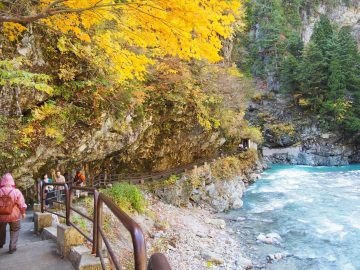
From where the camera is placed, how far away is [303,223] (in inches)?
590

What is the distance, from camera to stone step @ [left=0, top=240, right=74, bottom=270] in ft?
15.1

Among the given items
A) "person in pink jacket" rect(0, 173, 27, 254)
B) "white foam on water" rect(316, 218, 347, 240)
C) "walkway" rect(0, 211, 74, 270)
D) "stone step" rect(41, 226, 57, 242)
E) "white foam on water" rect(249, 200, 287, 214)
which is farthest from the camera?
"white foam on water" rect(249, 200, 287, 214)

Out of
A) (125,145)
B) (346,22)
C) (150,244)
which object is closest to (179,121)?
(125,145)

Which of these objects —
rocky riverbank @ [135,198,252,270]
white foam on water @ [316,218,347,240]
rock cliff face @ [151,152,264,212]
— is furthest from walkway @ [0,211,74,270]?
white foam on water @ [316,218,347,240]

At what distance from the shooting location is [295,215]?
16359 millimetres

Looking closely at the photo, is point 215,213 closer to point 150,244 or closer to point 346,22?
point 150,244

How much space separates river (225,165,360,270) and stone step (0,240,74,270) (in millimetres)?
7842

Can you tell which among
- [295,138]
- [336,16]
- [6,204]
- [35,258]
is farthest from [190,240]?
[336,16]

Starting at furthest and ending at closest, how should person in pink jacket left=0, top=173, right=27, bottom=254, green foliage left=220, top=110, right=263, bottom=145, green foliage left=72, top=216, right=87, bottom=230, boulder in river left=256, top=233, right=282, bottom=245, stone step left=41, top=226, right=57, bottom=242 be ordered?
1. green foliage left=220, top=110, right=263, bottom=145
2. boulder in river left=256, top=233, right=282, bottom=245
3. green foliage left=72, top=216, right=87, bottom=230
4. stone step left=41, top=226, right=57, bottom=242
5. person in pink jacket left=0, top=173, right=27, bottom=254

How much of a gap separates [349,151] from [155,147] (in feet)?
110

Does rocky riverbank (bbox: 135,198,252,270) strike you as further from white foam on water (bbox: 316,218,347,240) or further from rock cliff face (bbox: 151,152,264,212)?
white foam on water (bbox: 316,218,347,240)

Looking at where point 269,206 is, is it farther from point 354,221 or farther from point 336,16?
point 336,16

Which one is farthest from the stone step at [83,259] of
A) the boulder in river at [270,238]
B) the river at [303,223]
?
the boulder in river at [270,238]

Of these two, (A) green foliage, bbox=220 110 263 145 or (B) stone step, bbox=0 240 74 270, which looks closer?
(B) stone step, bbox=0 240 74 270
